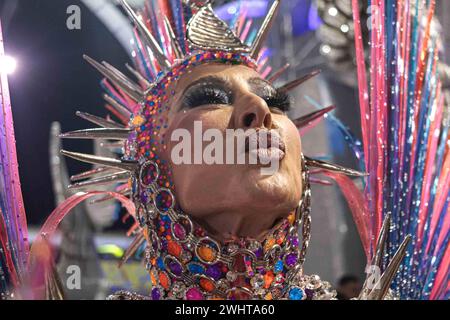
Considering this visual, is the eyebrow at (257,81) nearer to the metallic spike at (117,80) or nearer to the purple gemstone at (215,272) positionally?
the metallic spike at (117,80)

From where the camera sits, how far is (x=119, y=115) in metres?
2.14

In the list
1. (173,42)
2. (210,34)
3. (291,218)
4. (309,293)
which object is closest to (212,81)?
(210,34)

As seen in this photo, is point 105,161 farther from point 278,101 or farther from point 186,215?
point 278,101

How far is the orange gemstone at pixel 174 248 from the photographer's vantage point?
1.61 metres

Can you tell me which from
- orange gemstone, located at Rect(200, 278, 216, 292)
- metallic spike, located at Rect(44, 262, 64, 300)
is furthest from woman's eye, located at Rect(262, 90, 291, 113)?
metallic spike, located at Rect(44, 262, 64, 300)

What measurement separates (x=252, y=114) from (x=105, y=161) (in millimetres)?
406

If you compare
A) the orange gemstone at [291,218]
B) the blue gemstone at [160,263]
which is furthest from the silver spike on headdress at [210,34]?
the blue gemstone at [160,263]

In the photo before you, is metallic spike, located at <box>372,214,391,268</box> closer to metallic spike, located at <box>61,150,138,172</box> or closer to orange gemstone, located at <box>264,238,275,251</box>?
orange gemstone, located at <box>264,238,275,251</box>

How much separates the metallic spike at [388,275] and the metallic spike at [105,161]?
66 cm

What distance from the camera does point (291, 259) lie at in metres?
1.67

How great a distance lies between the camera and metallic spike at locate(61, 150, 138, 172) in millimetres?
1688

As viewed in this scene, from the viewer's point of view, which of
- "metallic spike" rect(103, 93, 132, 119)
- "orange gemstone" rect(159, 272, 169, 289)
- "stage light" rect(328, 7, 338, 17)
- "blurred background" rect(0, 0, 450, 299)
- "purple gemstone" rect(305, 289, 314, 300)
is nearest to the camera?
"orange gemstone" rect(159, 272, 169, 289)

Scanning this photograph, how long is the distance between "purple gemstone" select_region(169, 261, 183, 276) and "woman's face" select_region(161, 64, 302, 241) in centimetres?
12
